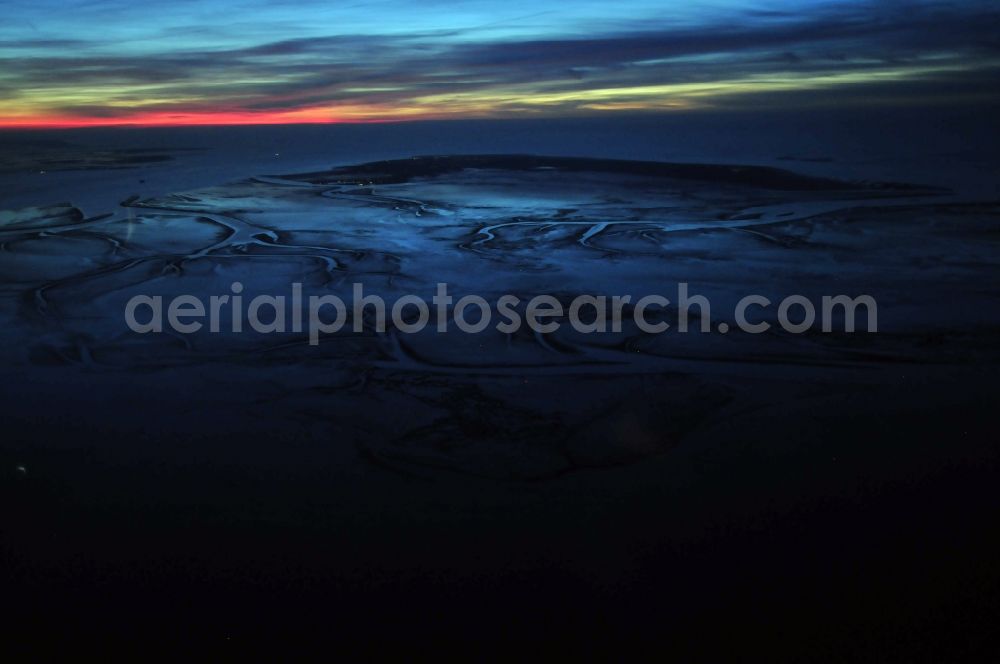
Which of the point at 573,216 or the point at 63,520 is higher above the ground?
the point at 573,216

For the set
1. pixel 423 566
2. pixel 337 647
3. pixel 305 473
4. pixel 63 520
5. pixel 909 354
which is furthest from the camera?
pixel 909 354

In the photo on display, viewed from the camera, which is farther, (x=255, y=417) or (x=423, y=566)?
(x=255, y=417)

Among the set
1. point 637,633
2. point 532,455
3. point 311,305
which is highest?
point 311,305

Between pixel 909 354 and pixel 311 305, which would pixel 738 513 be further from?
pixel 311 305

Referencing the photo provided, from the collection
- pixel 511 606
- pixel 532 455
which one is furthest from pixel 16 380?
pixel 511 606

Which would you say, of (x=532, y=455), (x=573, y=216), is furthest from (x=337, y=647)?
(x=573, y=216)

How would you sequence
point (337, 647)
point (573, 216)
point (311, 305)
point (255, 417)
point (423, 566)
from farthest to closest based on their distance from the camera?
point (573, 216) < point (311, 305) < point (255, 417) < point (423, 566) < point (337, 647)
